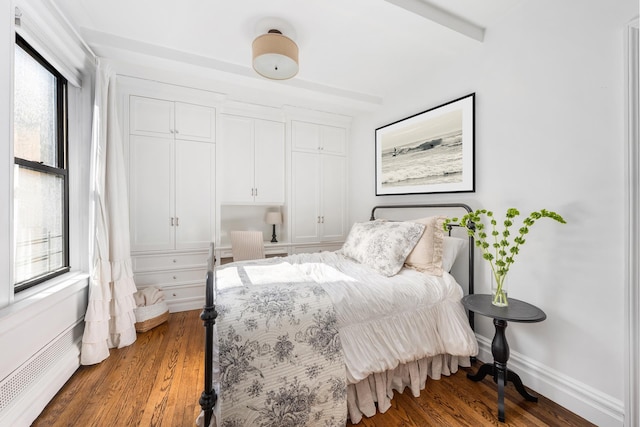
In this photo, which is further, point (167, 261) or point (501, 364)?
point (167, 261)

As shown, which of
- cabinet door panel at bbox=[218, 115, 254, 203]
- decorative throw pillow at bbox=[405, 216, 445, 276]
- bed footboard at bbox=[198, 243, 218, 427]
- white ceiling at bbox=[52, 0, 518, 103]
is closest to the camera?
bed footboard at bbox=[198, 243, 218, 427]

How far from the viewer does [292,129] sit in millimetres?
3664

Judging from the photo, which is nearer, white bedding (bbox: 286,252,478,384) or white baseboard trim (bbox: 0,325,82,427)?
white baseboard trim (bbox: 0,325,82,427)

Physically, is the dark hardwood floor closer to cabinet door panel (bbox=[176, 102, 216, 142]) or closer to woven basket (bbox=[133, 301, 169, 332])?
woven basket (bbox=[133, 301, 169, 332])

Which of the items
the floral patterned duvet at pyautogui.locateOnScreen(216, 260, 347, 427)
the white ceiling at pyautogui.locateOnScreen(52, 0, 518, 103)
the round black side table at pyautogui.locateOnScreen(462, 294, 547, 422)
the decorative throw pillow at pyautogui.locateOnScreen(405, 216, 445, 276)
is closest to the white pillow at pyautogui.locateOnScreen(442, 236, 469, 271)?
the decorative throw pillow at pyautogui.locateOnScreen(405, 216, 445, 276)

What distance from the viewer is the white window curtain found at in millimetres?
2115

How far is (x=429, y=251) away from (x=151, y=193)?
2883mm

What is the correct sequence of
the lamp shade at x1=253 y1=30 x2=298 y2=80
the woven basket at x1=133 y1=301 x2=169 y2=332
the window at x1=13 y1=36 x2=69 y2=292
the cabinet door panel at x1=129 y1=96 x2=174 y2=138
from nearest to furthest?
1. the window at x1=13 y1=36 x2=69 y2=292
2. the lamp shade at x1=253 y1=30 x2=298 y2=80
3. the woven basket at x1=133 y1=301 x2=169 y2=332
4. the cabinet door panel at x1=129 y1=96 x2=174 y2=138

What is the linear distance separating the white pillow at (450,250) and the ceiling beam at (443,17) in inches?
63.4

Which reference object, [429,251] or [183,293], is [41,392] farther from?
[429,251]

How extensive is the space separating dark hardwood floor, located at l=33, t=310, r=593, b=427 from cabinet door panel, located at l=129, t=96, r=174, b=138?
222cm

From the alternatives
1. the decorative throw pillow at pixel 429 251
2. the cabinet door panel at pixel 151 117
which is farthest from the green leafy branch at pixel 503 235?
the cabinet door panel at pixel 151 117

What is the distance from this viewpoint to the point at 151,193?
297cm

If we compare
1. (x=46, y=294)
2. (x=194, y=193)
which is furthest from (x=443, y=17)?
(x=46, y=294)
